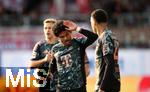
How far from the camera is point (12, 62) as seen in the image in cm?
2269

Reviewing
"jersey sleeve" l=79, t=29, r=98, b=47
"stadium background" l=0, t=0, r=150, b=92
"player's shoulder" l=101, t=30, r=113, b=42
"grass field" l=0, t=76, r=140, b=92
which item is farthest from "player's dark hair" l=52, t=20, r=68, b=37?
"stadium background" l=0, t=0, r=150, b=92

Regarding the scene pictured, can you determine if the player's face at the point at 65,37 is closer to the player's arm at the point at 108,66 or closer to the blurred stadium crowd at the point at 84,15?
the player's arm at the point at 108,66

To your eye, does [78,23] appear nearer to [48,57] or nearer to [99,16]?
[48,57]

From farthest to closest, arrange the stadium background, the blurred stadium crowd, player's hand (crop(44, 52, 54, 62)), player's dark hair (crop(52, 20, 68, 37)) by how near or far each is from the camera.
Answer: the blurred stadium crowd < the stadium background < player's hand (crop(44, 52, 54, 62)) < player's dark hair (crop(52, 20, 68, 37))

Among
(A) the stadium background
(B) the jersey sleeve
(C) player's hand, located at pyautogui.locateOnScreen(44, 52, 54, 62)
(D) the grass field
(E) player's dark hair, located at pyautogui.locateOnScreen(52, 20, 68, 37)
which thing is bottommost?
(D) the grass field

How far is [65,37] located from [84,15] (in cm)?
1518

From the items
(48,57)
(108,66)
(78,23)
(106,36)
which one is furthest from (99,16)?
(78,23)

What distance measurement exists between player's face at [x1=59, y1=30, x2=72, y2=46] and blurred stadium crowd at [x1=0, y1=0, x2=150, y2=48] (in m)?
14.1

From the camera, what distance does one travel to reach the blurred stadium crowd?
24594mm

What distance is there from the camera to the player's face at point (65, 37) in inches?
386

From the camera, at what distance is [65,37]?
32.2 ft

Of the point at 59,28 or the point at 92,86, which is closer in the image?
the point at 59,28

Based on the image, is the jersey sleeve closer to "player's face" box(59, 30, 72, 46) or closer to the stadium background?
"player's face" box(59, 30, 72, 46)

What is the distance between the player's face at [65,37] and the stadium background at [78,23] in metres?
12.1
